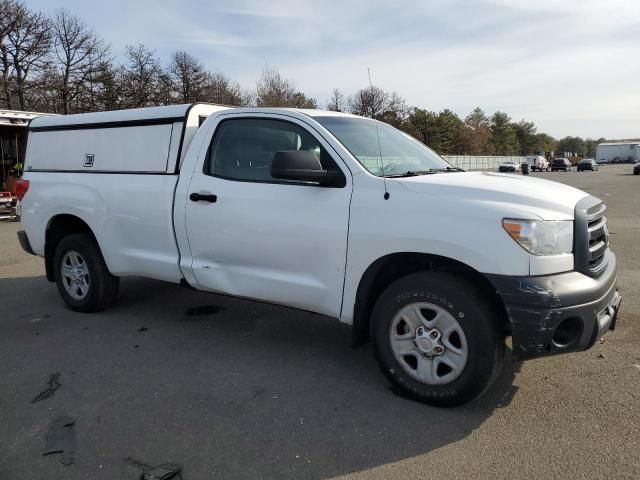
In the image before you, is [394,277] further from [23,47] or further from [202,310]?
[23,47]

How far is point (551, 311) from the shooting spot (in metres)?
2.94

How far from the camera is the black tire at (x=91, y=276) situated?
5.31 metres

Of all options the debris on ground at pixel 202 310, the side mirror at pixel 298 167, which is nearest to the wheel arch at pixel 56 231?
the debris on ground at pixel 202 310

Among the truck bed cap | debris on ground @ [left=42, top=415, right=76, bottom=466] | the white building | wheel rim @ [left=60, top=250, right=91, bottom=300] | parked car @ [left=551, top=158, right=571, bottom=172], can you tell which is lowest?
debris on ground @ [left=42, top=415, right=76, bottom=466]

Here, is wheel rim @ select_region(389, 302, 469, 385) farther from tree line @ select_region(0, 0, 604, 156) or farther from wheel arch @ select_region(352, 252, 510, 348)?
tree line @ select_region(0, 0, 604, 156)

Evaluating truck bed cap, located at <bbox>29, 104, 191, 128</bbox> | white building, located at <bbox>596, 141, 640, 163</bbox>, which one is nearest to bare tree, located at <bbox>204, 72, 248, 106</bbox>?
truck bed cap, located at <bbox>29, 104, 191, 128</bbox>

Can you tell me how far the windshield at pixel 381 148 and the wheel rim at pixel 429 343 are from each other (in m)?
1.01

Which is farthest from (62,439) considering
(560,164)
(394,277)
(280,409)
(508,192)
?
(560,164)

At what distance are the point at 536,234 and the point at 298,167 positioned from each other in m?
1.55

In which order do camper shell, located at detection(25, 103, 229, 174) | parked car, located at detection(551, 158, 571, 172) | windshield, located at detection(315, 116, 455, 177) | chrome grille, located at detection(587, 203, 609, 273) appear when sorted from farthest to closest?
parked car, located at detection(551, 158, 571, 172), camper shell, located at detection(25, 103, 229, 174), windshield, located at detection(315, 116, 455, 177), chrome grille, located at detection(587, 203, 609, 273)

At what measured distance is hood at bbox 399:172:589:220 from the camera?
310cm

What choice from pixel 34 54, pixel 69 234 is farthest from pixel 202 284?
pixel 34 54

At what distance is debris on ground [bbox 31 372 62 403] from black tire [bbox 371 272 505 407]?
2310mm

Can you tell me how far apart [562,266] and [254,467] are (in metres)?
2.07
